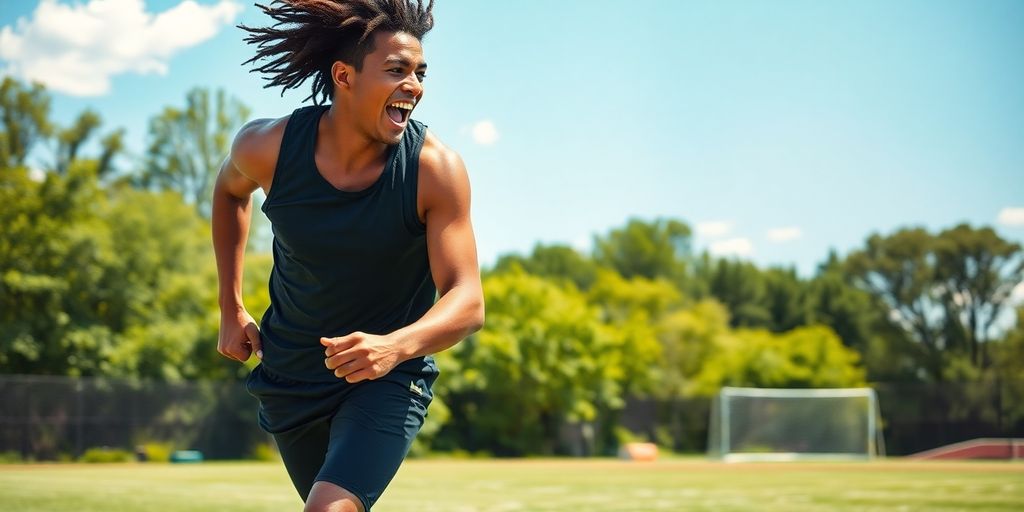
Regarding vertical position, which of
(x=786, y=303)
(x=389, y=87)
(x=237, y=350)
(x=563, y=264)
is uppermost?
(x=563, y=264)

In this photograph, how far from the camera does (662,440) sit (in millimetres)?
46688

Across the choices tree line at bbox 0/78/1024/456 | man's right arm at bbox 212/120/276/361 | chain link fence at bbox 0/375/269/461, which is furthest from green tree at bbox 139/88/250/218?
man's right arm at bbox 212/120/276/361

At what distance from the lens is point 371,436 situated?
3.72m

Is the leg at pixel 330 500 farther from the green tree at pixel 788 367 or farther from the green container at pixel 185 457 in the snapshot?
the green tree at pixel 788 367

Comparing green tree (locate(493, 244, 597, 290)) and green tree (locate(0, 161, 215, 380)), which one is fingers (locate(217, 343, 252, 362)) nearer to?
green tree (locate(0, 161, 215, 380))

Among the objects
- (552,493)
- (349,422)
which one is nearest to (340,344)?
(349,422)

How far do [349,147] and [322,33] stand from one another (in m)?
0.52

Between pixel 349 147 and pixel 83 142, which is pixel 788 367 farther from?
pixel 349 147

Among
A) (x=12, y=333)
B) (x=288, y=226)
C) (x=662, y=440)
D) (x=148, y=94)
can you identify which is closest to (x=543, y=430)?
(x=662, y=440)

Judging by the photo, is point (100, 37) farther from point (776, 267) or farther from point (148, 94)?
point (776, 267)

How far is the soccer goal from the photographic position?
1495 inches

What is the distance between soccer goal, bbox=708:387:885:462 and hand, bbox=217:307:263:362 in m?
34.6

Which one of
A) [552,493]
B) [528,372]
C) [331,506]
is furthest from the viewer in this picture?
[528,372]

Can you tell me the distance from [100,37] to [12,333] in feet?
32.6
